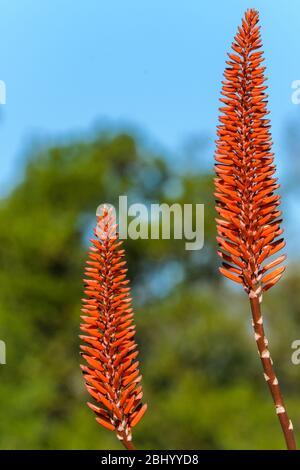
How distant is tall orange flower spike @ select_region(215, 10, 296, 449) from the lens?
42 cm

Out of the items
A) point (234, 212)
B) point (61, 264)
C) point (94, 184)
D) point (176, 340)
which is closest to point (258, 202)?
point (234, 212)

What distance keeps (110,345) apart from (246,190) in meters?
0.11

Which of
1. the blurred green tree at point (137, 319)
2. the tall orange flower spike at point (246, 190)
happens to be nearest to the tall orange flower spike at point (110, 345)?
the tall orange flower spike at point (246, 190)

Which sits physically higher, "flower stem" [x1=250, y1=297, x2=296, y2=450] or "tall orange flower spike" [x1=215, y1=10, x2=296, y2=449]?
"tall orange flower spike" [x1=215, y1=10, x2=296, y2=449]

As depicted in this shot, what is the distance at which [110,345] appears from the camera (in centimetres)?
42

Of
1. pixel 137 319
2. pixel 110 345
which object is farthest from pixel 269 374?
pixel 137 319

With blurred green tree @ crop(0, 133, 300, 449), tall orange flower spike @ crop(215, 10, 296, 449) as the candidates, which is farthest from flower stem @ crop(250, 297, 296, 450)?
blurred green tree @ crop(0, 133, 300, 449)

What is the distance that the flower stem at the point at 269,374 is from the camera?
15.5 inches

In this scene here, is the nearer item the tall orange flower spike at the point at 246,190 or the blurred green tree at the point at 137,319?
the tall orange flower spike at the point at 246,190

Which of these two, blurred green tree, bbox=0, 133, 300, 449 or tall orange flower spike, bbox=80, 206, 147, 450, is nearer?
tall orange flower spike, bbox=80, 206, 147, 450

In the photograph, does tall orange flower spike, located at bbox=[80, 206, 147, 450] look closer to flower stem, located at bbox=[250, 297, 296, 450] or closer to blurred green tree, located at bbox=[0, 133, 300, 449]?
flower stem, located at bbox=[250, 297, 296, 450]

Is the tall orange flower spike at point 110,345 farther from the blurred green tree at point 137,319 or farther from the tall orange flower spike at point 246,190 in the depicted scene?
the blurred green tree at point 137,319
